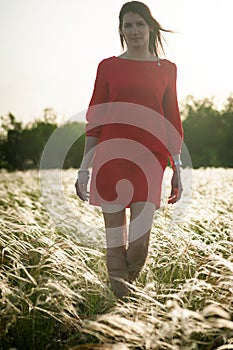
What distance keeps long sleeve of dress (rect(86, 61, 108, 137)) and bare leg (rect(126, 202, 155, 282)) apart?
54 centimetres

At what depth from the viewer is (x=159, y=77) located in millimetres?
3270

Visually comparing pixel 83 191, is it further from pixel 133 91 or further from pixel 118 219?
pixel 133 91

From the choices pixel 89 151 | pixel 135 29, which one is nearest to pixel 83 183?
pixel 89 151

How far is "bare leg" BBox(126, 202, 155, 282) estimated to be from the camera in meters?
3.21

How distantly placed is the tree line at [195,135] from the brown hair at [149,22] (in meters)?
27.3

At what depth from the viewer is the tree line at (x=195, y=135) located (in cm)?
3391

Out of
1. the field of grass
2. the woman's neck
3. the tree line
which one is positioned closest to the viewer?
the field of grass

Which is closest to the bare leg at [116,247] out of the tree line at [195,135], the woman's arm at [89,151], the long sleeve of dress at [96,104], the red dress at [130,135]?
the red dress at [130,135]

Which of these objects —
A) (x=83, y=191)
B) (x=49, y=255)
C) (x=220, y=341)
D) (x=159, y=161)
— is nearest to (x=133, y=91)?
(x=159, y=161)

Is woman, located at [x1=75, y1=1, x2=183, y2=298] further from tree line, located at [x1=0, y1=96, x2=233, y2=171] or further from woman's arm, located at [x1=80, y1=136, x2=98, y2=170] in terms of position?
tree line, located at [x1=0, y1=96, x2=233, y2=171]

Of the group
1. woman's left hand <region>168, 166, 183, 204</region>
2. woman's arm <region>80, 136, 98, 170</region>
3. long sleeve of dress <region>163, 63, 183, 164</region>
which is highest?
long sleeve of dress <region>163, 63, 183, 164</region>

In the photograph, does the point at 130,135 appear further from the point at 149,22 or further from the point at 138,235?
the point at 149,22

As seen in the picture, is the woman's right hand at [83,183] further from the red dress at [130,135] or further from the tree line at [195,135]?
the tree line at [195,135]

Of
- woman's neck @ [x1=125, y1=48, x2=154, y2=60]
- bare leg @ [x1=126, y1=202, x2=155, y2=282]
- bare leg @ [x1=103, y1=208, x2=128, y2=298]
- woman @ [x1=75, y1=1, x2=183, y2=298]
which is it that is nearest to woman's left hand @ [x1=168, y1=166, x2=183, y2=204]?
woman @ [x1=75, y1=1, x2=183, y2=298]
